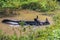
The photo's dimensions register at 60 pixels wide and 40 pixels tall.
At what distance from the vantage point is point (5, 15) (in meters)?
10.2

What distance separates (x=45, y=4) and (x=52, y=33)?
5595mm

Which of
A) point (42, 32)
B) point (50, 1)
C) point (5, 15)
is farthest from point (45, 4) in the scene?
point (42, 32)

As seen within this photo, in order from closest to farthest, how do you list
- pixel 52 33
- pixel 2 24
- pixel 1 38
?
pixel 1 38
pixel 52 33
pixel 2 24

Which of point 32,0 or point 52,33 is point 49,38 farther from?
point 32,0

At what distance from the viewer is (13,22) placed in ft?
28.4

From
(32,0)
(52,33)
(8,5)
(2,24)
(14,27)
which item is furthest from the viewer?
(32,0)

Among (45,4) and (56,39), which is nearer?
(56,39)

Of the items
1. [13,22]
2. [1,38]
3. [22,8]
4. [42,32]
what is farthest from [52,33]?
[22,8]

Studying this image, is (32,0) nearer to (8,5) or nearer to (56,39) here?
(8,5)

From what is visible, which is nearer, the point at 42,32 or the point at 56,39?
the point at 56,39

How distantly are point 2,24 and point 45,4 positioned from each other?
4215mm

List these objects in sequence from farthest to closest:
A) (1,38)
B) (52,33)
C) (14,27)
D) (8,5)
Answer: (8,5) → (14,27) → (52,33) → (1,38)

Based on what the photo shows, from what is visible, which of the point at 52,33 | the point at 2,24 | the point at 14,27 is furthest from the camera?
the point at 2,24

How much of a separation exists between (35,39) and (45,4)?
610 cm
